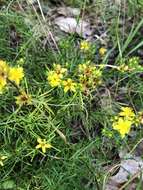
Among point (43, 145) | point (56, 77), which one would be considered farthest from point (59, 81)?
point (43, 145)

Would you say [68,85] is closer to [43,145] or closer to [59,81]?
[59,81]

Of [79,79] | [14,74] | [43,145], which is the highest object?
[14,74]

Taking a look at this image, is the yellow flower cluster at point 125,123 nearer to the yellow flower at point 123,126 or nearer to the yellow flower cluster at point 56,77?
the yellow flower at point 123,126

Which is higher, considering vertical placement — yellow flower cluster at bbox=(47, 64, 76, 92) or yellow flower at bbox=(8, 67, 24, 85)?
yellow flower at bbox=(8, 67, 24, 85)

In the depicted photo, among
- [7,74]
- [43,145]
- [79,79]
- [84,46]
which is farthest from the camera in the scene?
[84,46]

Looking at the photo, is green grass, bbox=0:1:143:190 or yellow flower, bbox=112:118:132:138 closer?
yellow flower, bbox=112:118:132:138

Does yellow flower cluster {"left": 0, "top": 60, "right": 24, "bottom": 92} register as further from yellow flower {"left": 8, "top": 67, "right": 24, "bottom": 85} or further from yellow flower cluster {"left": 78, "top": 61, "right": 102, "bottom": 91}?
yellow flower cluster {"left": 78, "top": 61, "right": 102, "bottom": 91}

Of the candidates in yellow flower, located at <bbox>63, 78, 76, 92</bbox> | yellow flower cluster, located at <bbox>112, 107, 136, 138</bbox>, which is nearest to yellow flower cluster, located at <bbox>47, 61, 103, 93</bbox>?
yellow flower, located at <bbox>63, 78, 76, 92</bbox>

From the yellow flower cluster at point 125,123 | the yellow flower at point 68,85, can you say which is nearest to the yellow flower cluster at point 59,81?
the yellow flower at point 68,85

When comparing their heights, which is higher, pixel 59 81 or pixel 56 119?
pixel 59 81
